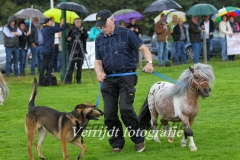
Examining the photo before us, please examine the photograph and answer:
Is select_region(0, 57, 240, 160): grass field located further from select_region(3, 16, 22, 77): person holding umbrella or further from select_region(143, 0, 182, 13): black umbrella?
select_region(143, 0, 182, 13): black umbrella

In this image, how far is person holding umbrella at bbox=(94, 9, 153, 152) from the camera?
9.25 metres

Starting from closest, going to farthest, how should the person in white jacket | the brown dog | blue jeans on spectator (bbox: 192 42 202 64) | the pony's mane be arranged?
the brown dog, the pony's mane, blue jeans on spectator (bbox: 192 42 202 64), the person in white jacket

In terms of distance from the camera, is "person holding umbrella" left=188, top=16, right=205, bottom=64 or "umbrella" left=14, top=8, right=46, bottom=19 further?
"person holding umbrella" left=188, top=16, right=205, bottom=64

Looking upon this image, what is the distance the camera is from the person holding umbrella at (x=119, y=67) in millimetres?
9250

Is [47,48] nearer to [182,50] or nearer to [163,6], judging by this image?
[163,6]

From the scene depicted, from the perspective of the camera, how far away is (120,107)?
932 cm

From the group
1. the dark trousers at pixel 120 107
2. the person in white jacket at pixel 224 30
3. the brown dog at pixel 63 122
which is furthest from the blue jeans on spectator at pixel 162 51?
the brown dog at pixel 63 122

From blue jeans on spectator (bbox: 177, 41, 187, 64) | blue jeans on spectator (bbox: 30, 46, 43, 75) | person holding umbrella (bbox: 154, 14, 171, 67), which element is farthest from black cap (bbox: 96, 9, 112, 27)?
blue jeans on spectator (bbox: 177, 41, 187, 64)

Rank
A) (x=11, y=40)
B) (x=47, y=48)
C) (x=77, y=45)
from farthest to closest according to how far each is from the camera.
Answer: (x=11, y=40)
(x=77, y=45)
(x=47, y=48)

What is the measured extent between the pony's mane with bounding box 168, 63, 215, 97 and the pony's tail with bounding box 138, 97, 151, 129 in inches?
36.3

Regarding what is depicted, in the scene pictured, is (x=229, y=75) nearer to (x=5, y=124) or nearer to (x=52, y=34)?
(x=52, y=34)

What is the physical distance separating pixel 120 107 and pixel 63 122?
101cm

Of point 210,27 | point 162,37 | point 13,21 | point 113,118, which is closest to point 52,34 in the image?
point 13,21

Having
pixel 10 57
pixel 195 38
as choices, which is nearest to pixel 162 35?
pixel 195 38
